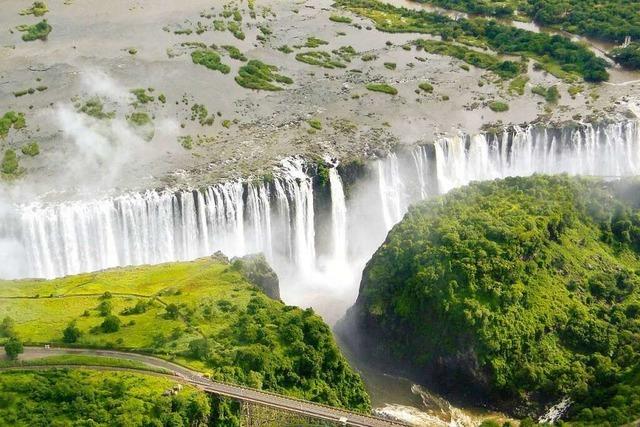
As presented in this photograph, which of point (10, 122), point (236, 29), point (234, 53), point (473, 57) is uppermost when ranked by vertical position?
point (236, 29)

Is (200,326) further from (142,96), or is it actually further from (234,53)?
(234,53)

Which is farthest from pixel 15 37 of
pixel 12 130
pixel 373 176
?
pixel 373 176

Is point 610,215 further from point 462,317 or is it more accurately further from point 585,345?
point 462,317

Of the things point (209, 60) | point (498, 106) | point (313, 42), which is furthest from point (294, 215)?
point (313, 42)

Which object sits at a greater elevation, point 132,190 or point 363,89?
point 363,89

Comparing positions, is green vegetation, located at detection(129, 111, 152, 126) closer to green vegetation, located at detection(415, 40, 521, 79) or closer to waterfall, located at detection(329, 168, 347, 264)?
waterfall, located at detection(329, 168, 347, 264)

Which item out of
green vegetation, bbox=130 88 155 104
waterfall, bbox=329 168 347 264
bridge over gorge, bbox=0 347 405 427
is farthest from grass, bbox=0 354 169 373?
green vegetation, bbox=130 88 155 104
